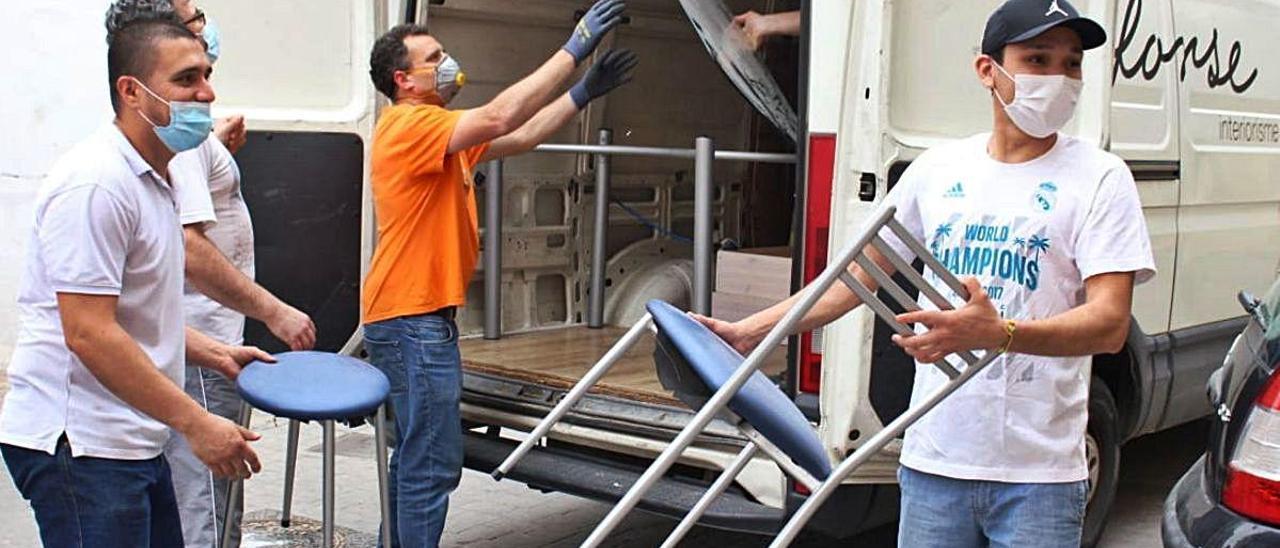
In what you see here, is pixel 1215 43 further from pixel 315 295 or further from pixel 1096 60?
pixel 315 295

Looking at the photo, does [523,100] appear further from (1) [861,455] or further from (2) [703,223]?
(1) [861,455]

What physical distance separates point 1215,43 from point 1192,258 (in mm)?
836

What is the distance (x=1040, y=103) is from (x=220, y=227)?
2602 millimetres

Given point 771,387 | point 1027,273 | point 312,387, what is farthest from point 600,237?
point 1027,273

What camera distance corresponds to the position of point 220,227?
4.57 metres


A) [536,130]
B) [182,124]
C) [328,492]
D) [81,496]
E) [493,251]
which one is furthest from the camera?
[493,251]

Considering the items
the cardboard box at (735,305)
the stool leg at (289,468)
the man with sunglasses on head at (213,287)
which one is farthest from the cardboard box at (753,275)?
the man with sunglasses on head at (213,287)

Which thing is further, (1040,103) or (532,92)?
(532,92)

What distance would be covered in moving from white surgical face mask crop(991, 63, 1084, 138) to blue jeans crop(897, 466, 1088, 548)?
67 cm

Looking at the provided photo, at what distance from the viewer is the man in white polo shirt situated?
2.96 meters

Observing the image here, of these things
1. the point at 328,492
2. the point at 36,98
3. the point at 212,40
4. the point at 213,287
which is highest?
the point at 212,40

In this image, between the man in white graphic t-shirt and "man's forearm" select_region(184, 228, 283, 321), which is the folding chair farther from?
"man's forearm" select_region(184, 228, 283, 321)

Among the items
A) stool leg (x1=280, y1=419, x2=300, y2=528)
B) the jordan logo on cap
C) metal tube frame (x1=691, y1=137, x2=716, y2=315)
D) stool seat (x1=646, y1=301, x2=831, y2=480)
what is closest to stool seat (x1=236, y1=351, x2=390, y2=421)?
stool seat (x1=646, y1=301, x2=831, y2=480)

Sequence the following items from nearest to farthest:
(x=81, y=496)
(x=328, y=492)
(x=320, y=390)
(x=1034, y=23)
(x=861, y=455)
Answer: (x=861, y=455)
(x=1034, y=23)
(x=81, y=496)
(x=320, y=390)
(x=328, y=492)
